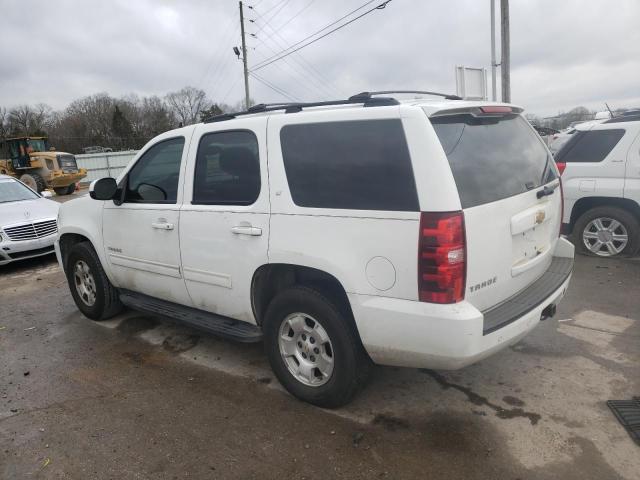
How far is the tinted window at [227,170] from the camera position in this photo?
11.0ft

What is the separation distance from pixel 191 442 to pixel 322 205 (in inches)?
65.9

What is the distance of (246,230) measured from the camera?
10.8 ft

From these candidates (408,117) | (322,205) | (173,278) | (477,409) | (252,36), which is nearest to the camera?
(408,117)

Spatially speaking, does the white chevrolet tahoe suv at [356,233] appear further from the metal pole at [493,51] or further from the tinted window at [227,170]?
the metal pole at [493,51]

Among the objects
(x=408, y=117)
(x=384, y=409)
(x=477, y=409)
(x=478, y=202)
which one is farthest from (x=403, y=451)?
(x=408, y=117)

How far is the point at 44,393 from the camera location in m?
3.75

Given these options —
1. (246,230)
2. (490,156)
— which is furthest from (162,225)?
(490,156)

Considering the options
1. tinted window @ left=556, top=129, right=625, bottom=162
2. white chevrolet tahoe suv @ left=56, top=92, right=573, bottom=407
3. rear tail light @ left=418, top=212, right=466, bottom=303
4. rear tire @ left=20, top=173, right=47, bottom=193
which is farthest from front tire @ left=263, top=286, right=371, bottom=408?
rear tire @ left=20, top=173, right=47, bottom=193

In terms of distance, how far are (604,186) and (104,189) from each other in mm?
5987

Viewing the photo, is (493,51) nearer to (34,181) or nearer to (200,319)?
(200,319)

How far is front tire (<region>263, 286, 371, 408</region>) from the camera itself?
297cm

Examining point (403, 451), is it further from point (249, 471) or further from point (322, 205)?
point (322, 205)

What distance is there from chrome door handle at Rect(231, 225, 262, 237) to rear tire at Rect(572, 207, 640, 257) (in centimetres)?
521

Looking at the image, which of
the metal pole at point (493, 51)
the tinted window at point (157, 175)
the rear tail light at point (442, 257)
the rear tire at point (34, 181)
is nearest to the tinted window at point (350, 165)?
the rear tail light at point (442, 257)
